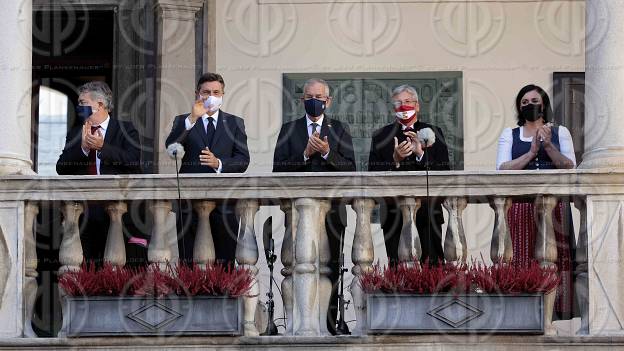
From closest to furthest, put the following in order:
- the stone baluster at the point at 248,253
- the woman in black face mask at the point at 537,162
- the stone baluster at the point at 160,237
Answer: the stone baluster at the point at 248,253 → the stone baluster at the point at 160,237 → the woman in black face mask at the point at 537,162

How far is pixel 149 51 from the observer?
18.2 m

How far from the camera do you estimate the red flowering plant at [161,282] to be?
44.7 ft

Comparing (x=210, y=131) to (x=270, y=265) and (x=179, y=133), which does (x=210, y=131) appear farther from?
(x=270, y=265)

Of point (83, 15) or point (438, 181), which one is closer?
point (438, 181)

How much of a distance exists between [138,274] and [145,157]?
164 inches

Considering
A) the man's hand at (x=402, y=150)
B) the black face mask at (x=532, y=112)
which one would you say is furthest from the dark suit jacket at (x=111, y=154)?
the black face mask at (x=532, y=112)

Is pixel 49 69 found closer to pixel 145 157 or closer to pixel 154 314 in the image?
pixel 145 157

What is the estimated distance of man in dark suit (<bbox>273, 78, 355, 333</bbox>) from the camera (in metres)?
14.3

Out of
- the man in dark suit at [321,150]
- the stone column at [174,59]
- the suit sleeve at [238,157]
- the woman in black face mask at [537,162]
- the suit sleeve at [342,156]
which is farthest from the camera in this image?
the stone column at [174,59]

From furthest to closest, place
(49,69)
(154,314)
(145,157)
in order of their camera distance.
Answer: (49,69), (145,157), (154,314)

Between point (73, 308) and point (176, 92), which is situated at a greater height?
A: point (176, 92)

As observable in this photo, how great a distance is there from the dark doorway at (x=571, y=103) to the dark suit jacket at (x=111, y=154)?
4493 millimetres

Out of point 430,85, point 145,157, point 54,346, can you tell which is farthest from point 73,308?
point 430,85

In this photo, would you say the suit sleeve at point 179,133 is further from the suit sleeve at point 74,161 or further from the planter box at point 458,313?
the planter box at point 458,313
